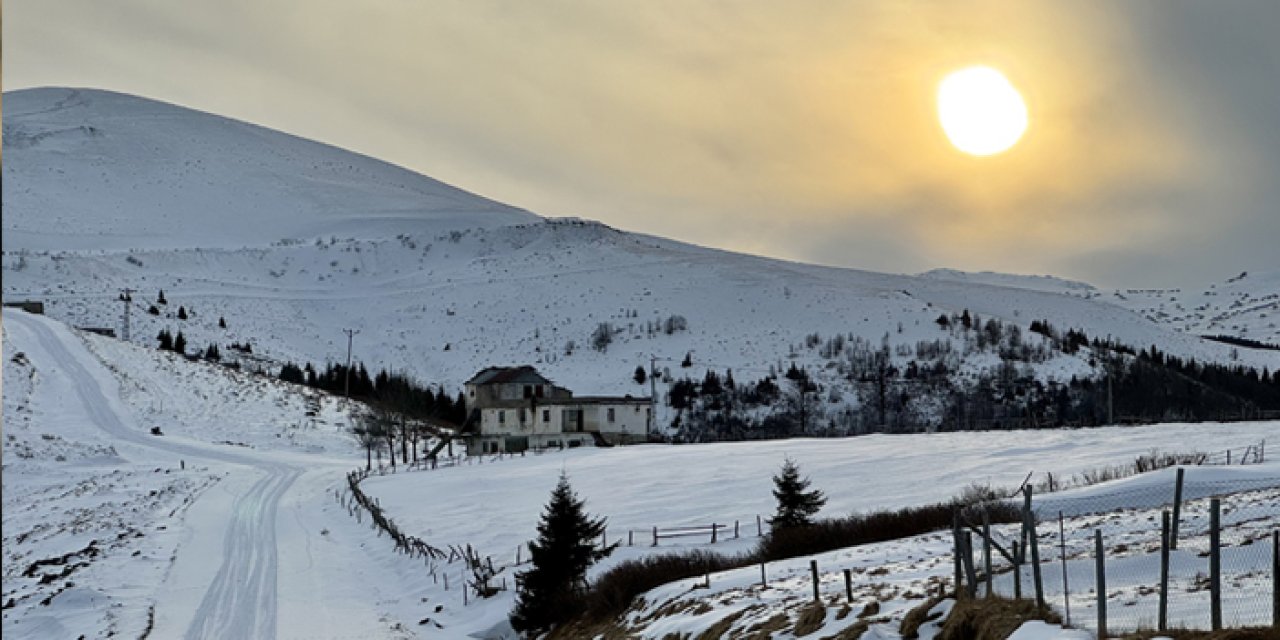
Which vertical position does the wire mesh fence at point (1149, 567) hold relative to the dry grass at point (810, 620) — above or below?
above

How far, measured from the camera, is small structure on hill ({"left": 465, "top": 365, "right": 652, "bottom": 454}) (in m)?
86.1

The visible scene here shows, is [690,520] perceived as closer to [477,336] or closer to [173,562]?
[173,562]

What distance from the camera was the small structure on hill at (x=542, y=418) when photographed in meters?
86.1

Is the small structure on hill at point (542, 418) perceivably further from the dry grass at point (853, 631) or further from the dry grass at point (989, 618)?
the dry grass at point (989, 618)

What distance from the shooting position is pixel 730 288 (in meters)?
190

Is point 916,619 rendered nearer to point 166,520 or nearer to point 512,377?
point 166,520

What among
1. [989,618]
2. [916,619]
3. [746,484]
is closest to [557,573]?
[916,619]

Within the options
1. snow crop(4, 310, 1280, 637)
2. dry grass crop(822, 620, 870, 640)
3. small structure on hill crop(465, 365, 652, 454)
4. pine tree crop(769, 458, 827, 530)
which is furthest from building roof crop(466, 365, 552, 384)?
dry grass crop(822, 620, 870, 640)

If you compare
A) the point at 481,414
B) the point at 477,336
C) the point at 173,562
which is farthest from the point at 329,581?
the point at 477,336

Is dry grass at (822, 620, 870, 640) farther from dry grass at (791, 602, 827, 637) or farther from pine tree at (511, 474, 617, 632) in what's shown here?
pine tree at (511, 474, 617, 632)

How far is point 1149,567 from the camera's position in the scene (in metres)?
17.0

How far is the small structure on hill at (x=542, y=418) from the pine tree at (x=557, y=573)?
54.0m

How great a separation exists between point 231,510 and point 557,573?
26.8 metres

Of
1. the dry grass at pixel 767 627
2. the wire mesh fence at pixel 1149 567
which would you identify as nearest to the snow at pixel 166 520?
the dry grass at pixel 767 627
